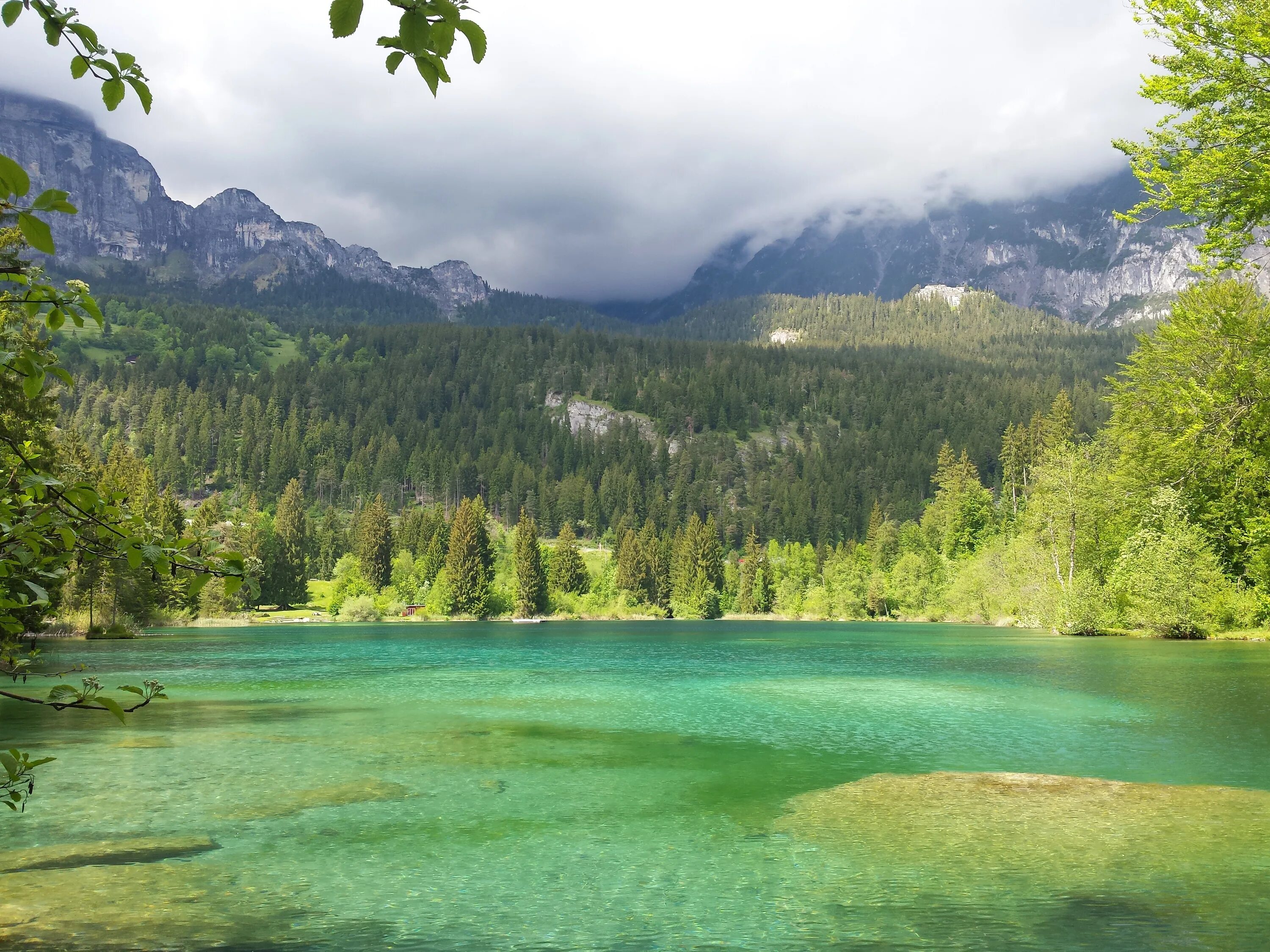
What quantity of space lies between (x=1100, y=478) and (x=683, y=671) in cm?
4676

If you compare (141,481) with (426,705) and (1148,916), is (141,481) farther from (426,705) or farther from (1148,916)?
(1148,916)

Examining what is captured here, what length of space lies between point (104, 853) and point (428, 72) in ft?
48.2

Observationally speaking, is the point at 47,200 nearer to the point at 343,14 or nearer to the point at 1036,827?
the point at 343,14

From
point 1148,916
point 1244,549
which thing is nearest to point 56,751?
point 1148,916

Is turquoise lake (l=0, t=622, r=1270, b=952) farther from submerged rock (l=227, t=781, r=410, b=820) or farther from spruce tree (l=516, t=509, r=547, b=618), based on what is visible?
spruce tree (l=516, t=509, r=547, b=618)

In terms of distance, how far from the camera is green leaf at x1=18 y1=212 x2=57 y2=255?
7.90 feet

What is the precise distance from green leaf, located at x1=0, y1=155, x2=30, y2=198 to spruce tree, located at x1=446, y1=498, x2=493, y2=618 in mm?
133780

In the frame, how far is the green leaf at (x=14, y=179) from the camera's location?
2260mm

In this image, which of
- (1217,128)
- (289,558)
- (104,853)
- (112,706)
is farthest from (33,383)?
(289,558)

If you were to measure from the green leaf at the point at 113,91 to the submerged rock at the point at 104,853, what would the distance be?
42.1 feet

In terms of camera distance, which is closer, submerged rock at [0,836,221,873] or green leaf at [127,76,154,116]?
green leaf at [127,76,154,116]

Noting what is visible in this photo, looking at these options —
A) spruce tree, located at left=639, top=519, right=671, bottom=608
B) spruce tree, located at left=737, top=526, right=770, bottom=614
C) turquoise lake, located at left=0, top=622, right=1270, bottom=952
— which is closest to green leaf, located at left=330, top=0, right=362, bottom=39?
turquoise lake, located at left=0, top=622, right=1270, bottom=952

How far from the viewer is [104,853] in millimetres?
13172

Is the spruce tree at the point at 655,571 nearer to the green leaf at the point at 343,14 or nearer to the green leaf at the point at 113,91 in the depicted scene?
the green leaf at the point at 113,91
